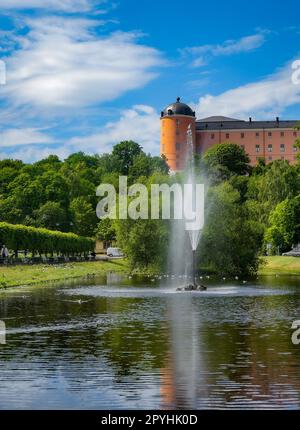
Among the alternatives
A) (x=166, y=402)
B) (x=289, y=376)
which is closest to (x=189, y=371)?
(x=289, y=376)

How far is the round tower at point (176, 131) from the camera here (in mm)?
156750

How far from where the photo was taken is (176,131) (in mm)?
157500

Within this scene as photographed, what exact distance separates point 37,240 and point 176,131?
89.2 m

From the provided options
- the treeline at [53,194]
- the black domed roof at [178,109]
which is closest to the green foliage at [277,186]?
the treeline at [53,194]

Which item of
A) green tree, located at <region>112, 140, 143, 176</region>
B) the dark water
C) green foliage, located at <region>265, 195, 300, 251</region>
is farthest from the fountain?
green tree, located at <region>112, 140, 143, 176</region>

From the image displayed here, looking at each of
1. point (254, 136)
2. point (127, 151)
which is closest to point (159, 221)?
point (127, 151)

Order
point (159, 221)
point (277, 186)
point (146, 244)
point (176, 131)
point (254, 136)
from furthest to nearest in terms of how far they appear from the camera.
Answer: point (254, 136) → point (176, 131) → point (277, 186) → point (159, 221) → point (146, 244)

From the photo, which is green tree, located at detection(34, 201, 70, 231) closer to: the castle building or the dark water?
the castle building

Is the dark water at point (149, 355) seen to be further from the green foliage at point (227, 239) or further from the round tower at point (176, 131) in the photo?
the round tower at point (176, 131)

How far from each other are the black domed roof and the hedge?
69.3 metres

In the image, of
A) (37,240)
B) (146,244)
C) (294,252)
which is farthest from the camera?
(294,252)

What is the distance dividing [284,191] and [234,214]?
43030 mm

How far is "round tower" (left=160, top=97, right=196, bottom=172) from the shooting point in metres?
157

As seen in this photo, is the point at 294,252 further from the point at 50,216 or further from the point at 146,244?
the point at 146,244
